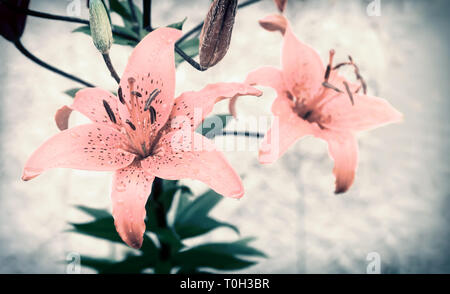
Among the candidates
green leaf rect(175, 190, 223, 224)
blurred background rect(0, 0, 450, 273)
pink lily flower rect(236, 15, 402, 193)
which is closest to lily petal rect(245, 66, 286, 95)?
pink lily flower rect(236, 15, 402, 193)

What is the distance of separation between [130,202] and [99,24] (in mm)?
154

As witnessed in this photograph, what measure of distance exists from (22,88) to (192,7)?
1.41ft

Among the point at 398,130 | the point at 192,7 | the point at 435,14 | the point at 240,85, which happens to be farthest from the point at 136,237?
the point at 435,14

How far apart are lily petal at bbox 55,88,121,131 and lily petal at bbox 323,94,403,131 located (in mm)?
229

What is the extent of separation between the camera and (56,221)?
2.66 feet

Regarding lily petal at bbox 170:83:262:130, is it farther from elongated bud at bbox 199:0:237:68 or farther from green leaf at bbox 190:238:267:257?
green leaf at bbox 190:238:267:257

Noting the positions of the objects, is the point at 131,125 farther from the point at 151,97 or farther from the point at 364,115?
the point at 364,115

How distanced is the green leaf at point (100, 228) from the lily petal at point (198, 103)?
0.68 feet

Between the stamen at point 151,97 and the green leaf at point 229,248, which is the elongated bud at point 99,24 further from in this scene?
the green leaf at point 229,248

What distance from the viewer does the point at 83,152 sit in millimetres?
315

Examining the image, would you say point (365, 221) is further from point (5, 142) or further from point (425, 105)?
point (5, 142)
